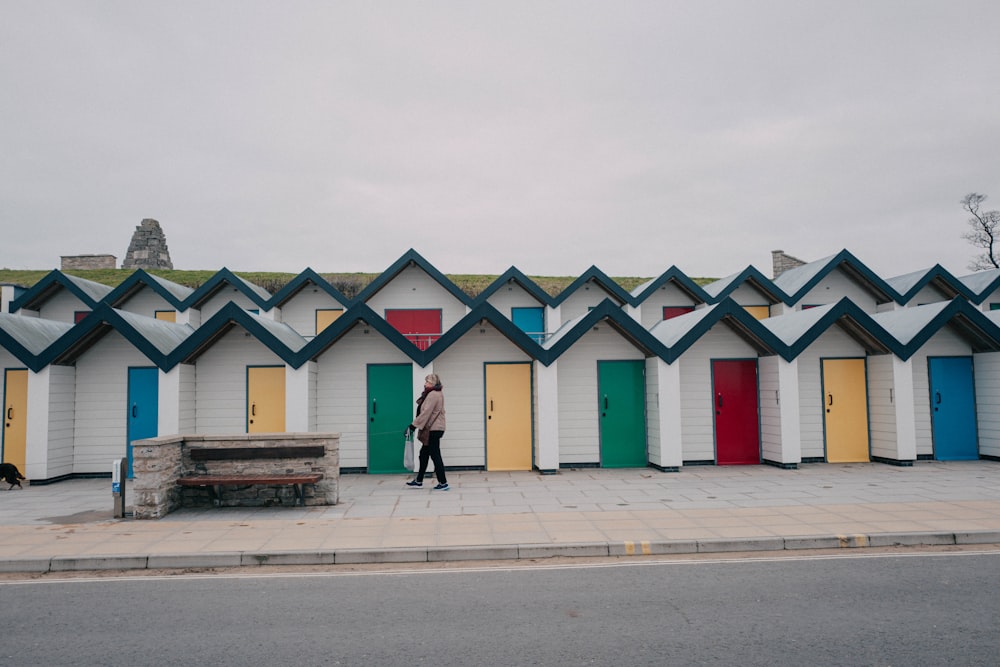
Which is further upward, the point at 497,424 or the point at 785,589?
the point at 497,424

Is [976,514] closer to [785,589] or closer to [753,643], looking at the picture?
[785,589]

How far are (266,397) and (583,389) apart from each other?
7.15 m

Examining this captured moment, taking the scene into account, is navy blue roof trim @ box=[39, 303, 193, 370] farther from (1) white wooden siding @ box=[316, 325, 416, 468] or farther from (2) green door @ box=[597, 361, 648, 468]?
(2) green door @ box=[597, 361, 648, 468]

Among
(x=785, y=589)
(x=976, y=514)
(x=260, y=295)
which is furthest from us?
(x=260, y=295)

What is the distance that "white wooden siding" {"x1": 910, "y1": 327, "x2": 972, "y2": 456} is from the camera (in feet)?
47.4

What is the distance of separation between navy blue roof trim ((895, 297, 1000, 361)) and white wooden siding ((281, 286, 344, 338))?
1681cm

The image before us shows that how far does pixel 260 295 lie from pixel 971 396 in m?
21.3

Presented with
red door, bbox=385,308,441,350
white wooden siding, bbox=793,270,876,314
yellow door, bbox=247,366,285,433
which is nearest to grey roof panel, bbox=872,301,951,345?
white wooden siding, bbox=793,270,876,314

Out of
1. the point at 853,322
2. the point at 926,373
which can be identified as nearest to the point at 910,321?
the point at 926,373

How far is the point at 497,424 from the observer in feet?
46.0

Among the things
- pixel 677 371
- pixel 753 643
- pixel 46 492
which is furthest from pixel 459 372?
pixel 753 643

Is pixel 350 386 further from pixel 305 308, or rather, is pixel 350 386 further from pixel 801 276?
pixel 801 276

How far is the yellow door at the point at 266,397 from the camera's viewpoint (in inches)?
546

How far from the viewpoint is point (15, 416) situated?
13.1 m
